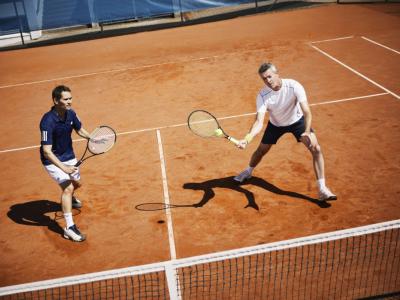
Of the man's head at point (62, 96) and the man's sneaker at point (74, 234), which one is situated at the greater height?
the man's head at point (62, 96)

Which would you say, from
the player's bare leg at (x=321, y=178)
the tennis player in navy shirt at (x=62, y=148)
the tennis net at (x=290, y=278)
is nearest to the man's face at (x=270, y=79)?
the player's bare leg at (x=321, y=178)

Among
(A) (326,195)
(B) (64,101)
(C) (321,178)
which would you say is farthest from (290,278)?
(B) (64,101)

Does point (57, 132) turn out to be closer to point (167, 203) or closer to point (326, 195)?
point (167, 203)

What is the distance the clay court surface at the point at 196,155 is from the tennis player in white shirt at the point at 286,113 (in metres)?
0.67

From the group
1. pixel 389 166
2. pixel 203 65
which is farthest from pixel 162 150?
pixel 203 65

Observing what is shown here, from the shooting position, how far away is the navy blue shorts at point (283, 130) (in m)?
5.53

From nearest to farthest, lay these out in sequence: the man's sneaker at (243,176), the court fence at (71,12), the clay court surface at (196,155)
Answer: the clay court surface at (196,155) < the man's sneaker at (243,176) < the court fence at (71,12)

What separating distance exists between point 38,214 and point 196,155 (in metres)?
2.80

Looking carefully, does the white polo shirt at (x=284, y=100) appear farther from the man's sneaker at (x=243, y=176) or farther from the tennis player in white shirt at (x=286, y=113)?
the man's sneaker at (x=243, y=176)

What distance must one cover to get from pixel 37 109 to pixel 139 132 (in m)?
3.60

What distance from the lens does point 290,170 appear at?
6.46 m

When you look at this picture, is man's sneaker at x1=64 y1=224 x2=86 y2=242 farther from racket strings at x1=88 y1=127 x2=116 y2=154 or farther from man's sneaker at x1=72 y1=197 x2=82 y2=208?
racket strings at x1=88 y1=127 x2=116 y2=154

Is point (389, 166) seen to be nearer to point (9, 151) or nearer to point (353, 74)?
point (353, 74)

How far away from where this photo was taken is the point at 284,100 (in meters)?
5.31
